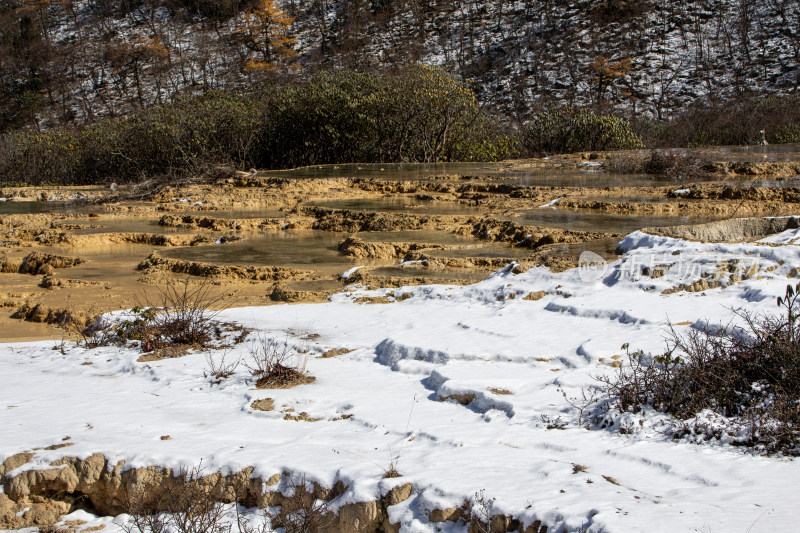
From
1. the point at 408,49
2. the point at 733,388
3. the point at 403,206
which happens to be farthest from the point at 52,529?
the point at 408,49

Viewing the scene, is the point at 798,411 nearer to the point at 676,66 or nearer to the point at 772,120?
the point at 772,120

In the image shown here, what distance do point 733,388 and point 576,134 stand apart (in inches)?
683

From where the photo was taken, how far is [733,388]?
3.52m

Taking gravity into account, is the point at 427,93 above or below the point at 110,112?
below

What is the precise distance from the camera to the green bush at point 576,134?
1970 cm

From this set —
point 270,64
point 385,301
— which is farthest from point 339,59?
point 385,301

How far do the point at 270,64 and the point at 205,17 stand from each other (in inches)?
364

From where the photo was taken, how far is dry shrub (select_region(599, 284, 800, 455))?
10.7 ft

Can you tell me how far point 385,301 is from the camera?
21.3 feet

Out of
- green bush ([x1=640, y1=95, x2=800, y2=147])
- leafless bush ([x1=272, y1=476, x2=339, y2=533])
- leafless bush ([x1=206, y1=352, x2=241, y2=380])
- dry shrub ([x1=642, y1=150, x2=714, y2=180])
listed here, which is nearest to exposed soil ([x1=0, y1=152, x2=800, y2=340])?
dry shrub ([x1=642, y1=150, x2=714, y2=180])

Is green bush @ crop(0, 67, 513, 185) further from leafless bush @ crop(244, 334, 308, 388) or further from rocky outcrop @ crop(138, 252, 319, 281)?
leafless bush @ crop(244, 334, 308, 388)

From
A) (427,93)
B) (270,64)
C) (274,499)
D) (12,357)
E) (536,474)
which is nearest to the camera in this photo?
(536,474)

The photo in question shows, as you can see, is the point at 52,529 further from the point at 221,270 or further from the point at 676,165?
the point at 676,165

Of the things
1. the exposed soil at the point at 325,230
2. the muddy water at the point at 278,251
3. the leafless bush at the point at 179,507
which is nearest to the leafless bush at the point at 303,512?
the leafless bush at the point at 179,507
